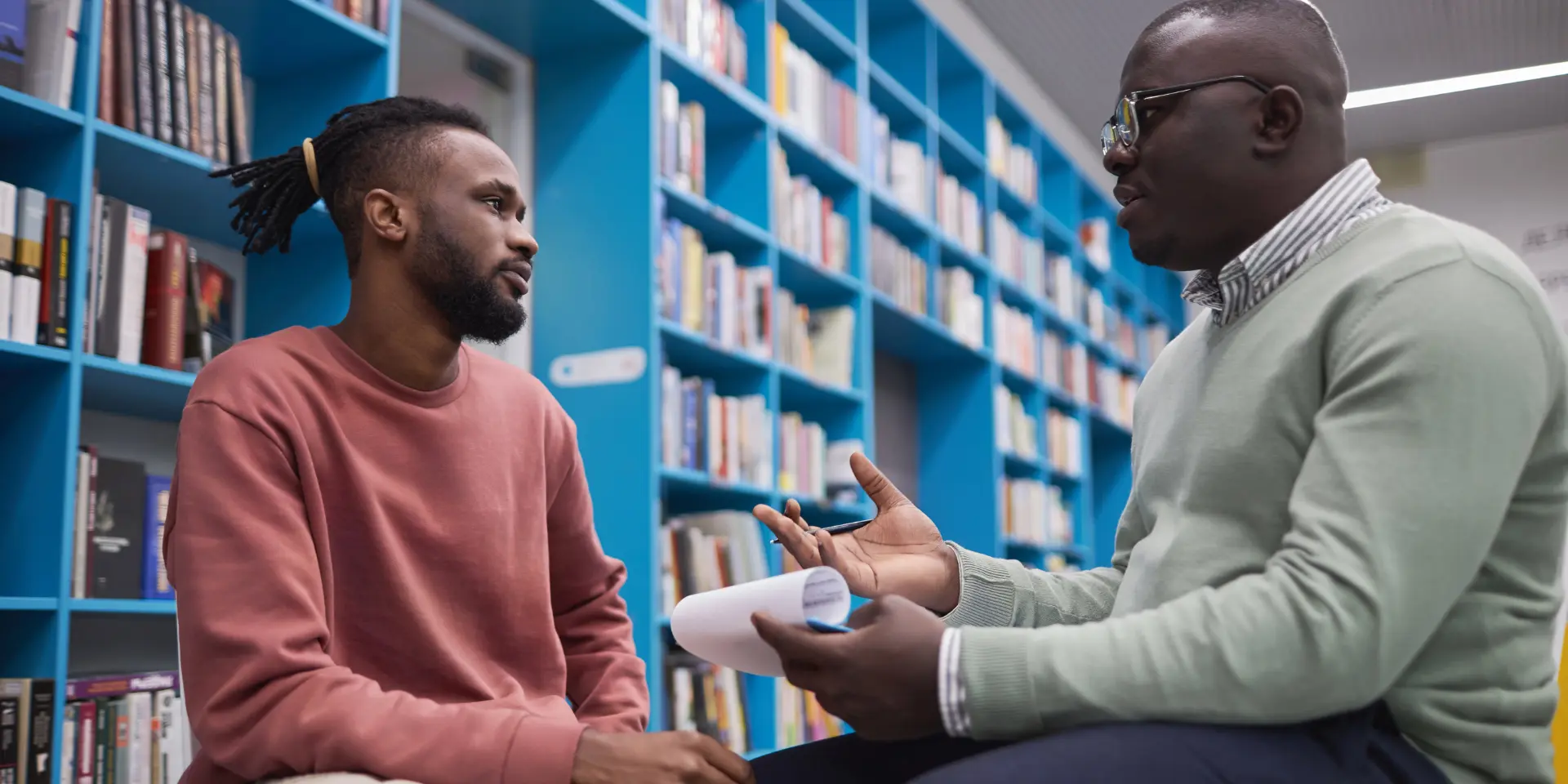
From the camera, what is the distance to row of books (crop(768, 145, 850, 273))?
3.75 metres

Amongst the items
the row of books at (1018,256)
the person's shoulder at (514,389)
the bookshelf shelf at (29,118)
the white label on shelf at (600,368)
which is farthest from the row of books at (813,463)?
the bookshelf shelf at (29,118)

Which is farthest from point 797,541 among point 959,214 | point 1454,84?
point 1454,84

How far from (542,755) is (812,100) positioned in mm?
3027

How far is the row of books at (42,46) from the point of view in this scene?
191 cm

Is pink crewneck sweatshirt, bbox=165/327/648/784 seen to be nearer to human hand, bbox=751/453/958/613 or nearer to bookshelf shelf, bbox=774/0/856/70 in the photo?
human hand, bbox=751/453/958/613

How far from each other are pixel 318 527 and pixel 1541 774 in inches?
46.9

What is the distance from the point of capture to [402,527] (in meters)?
1.53

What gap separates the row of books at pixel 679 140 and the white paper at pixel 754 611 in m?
2.21

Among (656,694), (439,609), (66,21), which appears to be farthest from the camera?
(656,694)

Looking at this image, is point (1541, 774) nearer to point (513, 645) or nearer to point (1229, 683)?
point (1229, 683)

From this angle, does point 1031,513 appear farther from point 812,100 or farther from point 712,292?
point 712,292

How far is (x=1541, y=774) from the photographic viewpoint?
986mm

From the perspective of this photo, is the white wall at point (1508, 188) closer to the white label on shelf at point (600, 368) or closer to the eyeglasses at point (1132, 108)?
the white label on shelf at point (600, 368)

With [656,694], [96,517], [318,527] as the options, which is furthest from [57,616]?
[656,694]
